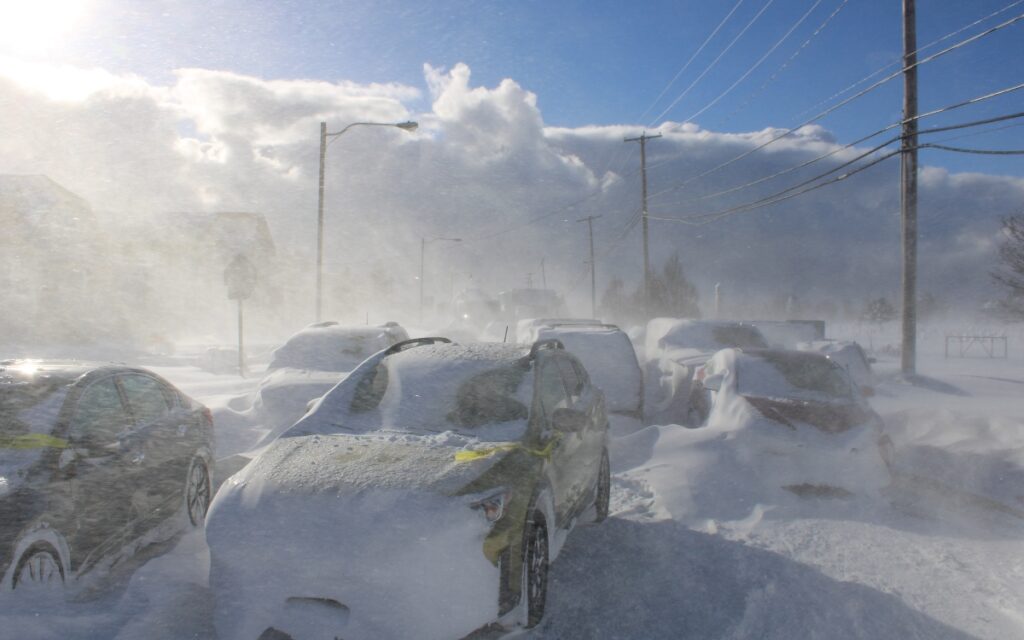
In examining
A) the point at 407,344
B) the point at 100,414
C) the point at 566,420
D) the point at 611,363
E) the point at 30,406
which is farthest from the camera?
the point at 611,363

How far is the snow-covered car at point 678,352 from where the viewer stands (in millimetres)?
10859

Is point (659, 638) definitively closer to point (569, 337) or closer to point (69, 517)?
point (69, 517)

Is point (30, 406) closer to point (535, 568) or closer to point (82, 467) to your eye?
point (82, 467)

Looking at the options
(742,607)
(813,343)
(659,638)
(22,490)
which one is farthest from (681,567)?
(813,343)

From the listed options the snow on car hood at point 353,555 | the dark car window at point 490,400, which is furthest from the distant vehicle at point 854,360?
the snow on car hood at point 353,555

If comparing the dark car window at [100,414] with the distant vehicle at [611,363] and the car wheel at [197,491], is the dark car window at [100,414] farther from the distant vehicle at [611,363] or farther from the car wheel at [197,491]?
the distant vehicle at [611,363]

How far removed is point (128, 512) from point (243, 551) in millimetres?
1626

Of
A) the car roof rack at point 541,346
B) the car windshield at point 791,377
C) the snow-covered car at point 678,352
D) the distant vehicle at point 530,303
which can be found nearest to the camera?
the car roof rack at point 541,346

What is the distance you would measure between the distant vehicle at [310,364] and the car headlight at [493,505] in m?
5.86

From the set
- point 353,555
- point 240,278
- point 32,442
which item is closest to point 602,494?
point 353,555

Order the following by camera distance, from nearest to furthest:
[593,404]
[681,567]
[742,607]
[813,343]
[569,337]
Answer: [742,607], [681,567], [593,404], [569,337], [813,343]

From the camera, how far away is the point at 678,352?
12367mm

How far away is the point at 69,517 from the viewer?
3.73 m

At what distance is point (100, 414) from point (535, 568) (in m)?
2.92
